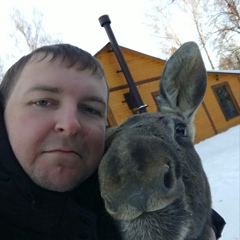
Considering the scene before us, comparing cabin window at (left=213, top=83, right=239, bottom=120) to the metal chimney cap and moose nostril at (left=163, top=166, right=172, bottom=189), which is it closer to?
the metal chimney cap

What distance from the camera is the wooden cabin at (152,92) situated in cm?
1916

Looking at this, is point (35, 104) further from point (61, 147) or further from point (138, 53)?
point (138, 53)

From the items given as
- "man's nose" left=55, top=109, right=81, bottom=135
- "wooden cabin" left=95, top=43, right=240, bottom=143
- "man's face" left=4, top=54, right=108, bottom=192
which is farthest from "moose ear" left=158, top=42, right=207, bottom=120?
"wooden cabin" left=95, top=43, right=240, bottom=143

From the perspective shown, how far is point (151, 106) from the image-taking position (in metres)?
19.9

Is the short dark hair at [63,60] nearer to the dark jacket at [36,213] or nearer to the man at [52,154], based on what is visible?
the man at [52,154]

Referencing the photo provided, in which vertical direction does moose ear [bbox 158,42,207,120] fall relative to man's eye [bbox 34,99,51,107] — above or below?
below

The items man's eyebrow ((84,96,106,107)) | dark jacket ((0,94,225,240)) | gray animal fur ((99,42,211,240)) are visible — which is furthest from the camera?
man's eyebrow ((84,96,106,107))

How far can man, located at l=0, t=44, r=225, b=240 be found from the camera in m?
1.70

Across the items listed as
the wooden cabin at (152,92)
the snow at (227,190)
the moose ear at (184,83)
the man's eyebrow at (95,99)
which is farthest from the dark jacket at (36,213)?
the wooden cabin at (152,92)

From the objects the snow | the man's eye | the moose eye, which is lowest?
the snow

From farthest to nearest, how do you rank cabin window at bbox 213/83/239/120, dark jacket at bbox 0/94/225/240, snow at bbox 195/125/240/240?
1. cabin window at bbox 213/83/239/120
2. snow at bbox 195/125/240/240
3. dark jacket at bbox 0/94/225/240

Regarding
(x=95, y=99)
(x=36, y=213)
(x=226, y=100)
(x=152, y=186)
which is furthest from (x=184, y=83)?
(x=226, y=100)

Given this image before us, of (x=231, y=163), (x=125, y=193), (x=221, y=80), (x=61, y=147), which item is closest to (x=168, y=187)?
(x=125, y=193)

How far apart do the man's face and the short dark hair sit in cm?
5
